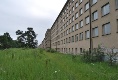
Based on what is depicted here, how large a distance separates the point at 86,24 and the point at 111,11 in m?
10.9

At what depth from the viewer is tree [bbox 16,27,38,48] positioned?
97.5 metres

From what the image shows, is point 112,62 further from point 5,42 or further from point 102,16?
point 5,42

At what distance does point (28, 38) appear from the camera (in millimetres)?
98562

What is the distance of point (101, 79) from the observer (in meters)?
8.78

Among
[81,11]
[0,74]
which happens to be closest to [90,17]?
[81,11]

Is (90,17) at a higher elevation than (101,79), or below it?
higher

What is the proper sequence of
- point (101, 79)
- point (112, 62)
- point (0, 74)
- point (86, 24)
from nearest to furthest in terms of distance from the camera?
1. point (0, 74)
2. point (101, 79)
3. point (112, 62)
4. point (86, 24)

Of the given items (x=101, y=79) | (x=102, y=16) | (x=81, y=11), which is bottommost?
(x=101, y=79)

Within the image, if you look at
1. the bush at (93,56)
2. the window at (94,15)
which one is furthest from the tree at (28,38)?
the bush at (93,56)

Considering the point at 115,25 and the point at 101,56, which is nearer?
the point at 101,56

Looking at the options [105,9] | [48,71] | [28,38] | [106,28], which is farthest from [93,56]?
[28,38]

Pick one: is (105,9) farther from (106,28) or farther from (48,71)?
(48,71)

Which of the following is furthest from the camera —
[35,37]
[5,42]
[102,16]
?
[35,37]

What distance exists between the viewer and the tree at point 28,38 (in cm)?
9747
